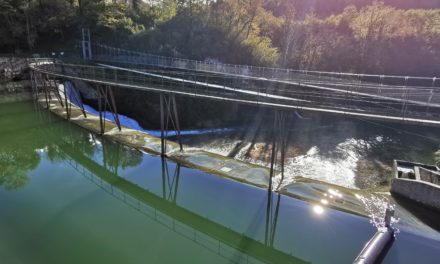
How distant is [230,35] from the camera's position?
37.1m

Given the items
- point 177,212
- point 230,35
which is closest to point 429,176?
point 177,212

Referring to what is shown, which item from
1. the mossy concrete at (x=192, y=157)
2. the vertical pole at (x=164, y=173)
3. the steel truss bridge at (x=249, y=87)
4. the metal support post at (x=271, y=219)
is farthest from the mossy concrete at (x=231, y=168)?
the steel truss bridge at (x=249, y=87)

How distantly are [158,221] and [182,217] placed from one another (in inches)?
34.6

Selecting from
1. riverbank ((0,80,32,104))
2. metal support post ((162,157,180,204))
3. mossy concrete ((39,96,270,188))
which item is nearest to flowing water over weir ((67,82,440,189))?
mossy concrete ((39,96,270,188))

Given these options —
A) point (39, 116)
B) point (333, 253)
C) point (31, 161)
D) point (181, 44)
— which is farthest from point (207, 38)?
point (333, 253)

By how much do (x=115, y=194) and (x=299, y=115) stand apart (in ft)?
58.7

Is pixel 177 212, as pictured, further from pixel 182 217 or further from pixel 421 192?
pixel 421 192

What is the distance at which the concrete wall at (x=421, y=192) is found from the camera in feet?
34.0

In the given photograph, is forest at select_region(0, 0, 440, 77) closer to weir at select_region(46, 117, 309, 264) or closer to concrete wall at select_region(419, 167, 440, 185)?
weir at select_region(46, 117, 309, 264)

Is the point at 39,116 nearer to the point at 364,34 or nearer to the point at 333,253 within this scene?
the point at 333,253

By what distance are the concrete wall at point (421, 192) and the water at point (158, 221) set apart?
1.70m

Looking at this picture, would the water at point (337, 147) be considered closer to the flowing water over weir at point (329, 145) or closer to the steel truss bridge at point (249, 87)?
the flowing water over weir at point (329, 145)

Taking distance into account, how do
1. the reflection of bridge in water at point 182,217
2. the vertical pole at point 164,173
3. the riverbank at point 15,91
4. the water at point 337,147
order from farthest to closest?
the riverbank at point 15,91 < the water at point 337,147 < the vertical pole at point 164,173 < the reflection of bridge in water at point 182,217

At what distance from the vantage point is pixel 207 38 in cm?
3603
